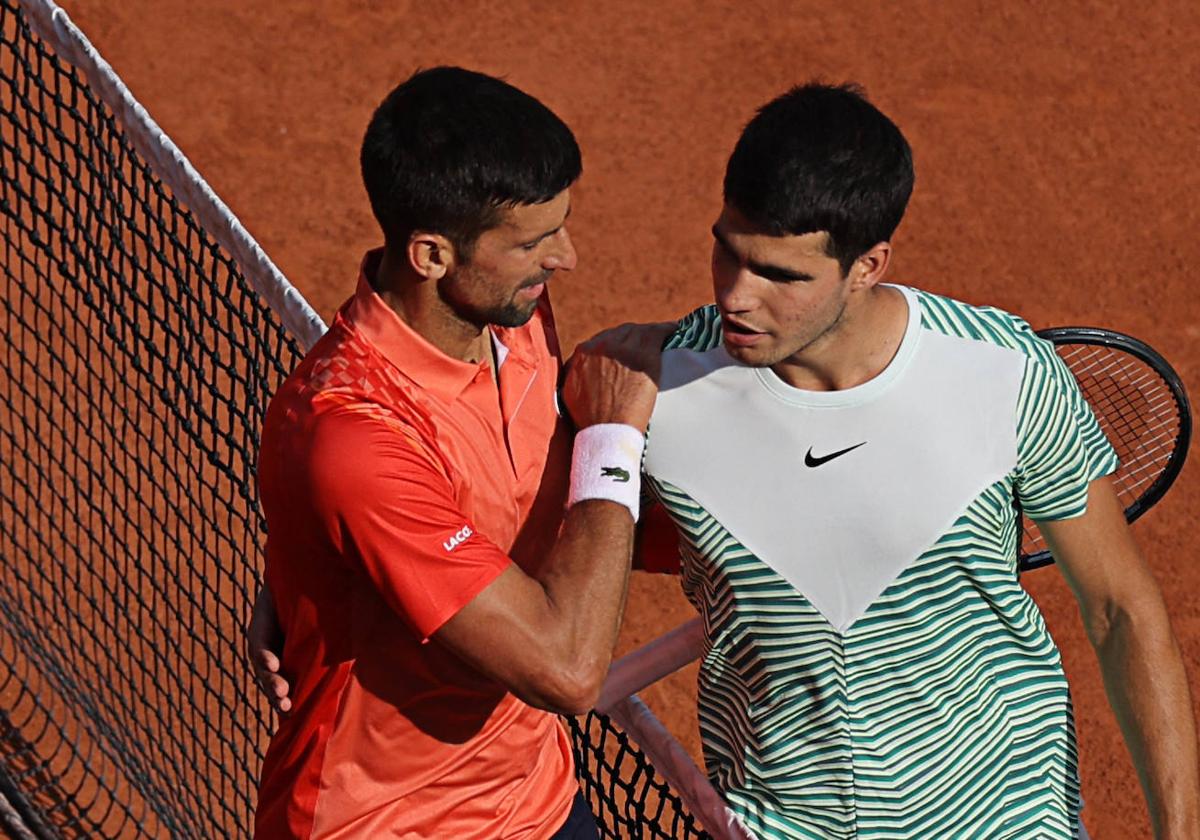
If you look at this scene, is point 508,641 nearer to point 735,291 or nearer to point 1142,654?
point 735,291

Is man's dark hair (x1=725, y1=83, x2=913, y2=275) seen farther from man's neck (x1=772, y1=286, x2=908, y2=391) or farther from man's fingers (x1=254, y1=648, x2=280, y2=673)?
man's fingers (x1=254, y1=648, x2=280, y2=673)

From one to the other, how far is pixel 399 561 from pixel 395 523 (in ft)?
0.21

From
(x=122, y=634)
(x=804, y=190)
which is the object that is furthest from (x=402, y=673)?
(x=122, y=634)

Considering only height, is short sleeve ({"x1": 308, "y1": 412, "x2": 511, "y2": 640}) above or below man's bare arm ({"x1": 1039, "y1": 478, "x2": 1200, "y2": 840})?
above

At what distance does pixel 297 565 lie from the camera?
2.90 metres

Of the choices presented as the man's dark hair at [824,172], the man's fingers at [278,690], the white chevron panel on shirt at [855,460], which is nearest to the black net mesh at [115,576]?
the man's fingers at [278,690]

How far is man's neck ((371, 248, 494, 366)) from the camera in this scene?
296 cm

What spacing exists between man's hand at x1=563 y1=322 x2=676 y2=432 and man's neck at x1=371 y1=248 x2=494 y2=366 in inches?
9.5

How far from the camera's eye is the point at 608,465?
9.60 feet

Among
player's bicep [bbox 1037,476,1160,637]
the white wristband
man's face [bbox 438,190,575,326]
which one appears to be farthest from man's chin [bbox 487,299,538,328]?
player's bicep [bbox 1037,476,1160,637]

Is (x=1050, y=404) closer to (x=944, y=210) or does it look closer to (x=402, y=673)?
(x=402, y=673)

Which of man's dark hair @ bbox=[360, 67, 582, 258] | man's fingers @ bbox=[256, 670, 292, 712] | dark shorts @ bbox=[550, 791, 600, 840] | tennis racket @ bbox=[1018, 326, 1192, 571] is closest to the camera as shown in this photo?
man's dark hair @ bbox=[360, 67, 582, 258]

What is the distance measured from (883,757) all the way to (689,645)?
0.46m

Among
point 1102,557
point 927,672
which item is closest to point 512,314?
point 927,672
